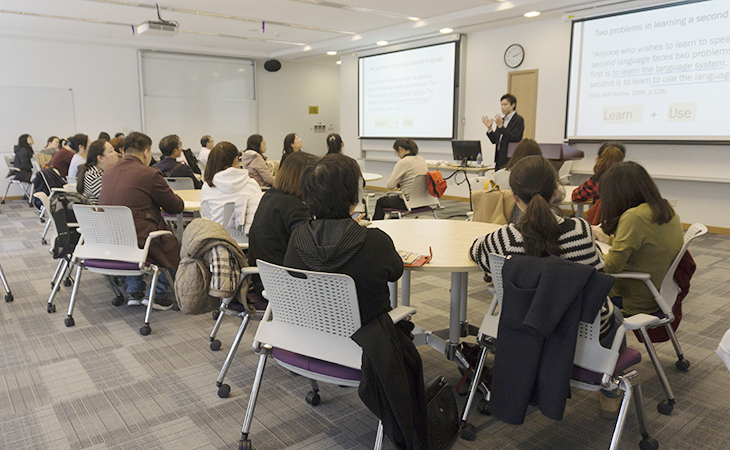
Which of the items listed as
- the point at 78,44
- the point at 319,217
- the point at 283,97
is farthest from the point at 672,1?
the point at 78,44

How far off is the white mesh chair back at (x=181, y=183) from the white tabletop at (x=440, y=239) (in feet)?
9.29

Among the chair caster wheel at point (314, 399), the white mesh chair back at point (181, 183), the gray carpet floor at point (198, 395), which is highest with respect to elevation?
the white mesh chair back at point (181, 183)

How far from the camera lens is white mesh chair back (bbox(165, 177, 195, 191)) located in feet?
17.1

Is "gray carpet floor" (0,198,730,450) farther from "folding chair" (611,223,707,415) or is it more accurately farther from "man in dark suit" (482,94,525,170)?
"man in dark suit" (482,94,525,170)

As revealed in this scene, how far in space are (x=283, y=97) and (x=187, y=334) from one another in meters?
10.4

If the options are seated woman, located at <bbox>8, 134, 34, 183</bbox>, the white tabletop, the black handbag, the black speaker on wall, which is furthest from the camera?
the black speaker on wall

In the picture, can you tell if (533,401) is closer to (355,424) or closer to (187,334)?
(355,424)

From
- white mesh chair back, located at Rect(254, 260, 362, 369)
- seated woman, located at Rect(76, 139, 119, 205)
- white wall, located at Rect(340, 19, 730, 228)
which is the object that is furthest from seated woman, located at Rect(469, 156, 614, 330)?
white wall, located at Rect(340, 19, 730, 228)

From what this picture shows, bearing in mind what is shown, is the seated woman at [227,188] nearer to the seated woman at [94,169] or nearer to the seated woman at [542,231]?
the seated woman at [94,169]

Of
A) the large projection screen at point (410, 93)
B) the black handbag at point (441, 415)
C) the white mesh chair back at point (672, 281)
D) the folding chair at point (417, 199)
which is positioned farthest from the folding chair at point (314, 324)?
the large projection screen at point (410, 93)

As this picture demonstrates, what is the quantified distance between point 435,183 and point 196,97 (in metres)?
7.93

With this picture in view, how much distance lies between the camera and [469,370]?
2.47 meters

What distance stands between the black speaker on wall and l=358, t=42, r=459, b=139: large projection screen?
2.42 meters

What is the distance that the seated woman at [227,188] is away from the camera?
11.5ft
